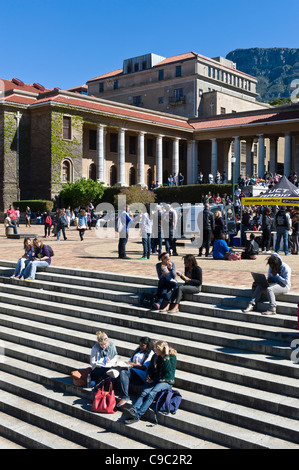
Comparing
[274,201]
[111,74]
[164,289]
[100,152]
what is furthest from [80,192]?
[111,74]

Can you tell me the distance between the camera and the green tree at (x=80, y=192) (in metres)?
43.8

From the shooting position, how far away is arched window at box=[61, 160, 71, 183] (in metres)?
47.5

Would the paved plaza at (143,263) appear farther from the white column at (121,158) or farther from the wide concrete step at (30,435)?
the white column at (121,158)

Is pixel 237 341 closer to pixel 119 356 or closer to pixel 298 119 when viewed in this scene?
pixel 119 356

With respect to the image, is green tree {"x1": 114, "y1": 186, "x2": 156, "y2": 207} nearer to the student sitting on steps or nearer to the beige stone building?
the beige stone building

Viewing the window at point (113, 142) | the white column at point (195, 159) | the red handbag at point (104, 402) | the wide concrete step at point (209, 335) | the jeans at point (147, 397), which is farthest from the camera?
the white column at point (195, 159)

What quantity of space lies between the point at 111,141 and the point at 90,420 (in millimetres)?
49154

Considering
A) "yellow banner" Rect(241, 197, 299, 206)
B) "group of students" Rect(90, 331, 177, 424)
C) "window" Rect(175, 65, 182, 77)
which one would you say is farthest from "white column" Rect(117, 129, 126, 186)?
"group of students" Rect(90, 331, 177, 424)

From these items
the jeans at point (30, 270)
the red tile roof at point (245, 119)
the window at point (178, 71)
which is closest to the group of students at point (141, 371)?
the jeans at point (30, 270)

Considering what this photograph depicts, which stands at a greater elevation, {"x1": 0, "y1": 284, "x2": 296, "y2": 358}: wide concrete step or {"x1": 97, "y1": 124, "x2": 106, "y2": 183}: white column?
{"x1": 97, "y1": 124, "x2": 106, "y2": 183}: white column

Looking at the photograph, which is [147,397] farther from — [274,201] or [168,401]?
[274,201]

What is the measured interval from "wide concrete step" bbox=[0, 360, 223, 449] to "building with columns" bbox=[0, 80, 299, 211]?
38859mm

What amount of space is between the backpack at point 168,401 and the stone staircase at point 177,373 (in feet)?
0.38
